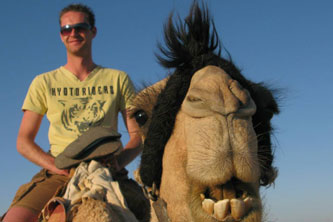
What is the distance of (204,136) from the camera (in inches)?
75.3

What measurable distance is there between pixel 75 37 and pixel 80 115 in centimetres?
70

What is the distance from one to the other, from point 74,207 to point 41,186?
96cm

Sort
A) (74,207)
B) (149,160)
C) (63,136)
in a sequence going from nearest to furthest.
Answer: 1. (149,160)
2. (74,207)
3. (63,136)

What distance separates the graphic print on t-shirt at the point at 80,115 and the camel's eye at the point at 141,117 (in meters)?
1.24

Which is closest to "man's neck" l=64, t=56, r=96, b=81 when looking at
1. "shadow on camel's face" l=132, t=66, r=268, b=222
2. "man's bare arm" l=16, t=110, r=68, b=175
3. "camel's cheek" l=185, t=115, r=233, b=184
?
"man's bare arm" l=16, t=110, r=68, b=175

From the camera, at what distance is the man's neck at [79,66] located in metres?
3.82

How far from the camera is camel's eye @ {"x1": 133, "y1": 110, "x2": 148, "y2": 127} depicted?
2.40 m

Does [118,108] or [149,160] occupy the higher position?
[118,108]

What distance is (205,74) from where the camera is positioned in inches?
84.7

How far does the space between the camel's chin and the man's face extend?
2.20m

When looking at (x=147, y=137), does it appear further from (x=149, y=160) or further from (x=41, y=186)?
(x=41, y=186)

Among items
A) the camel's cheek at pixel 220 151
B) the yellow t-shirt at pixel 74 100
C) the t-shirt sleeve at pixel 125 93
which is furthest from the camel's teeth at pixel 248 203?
the t-shirt sleeve at pixel 125 93

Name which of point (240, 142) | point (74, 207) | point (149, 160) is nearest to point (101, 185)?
point (74, 207)

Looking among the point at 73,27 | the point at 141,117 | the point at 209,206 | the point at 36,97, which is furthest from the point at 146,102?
the point at 36,97
